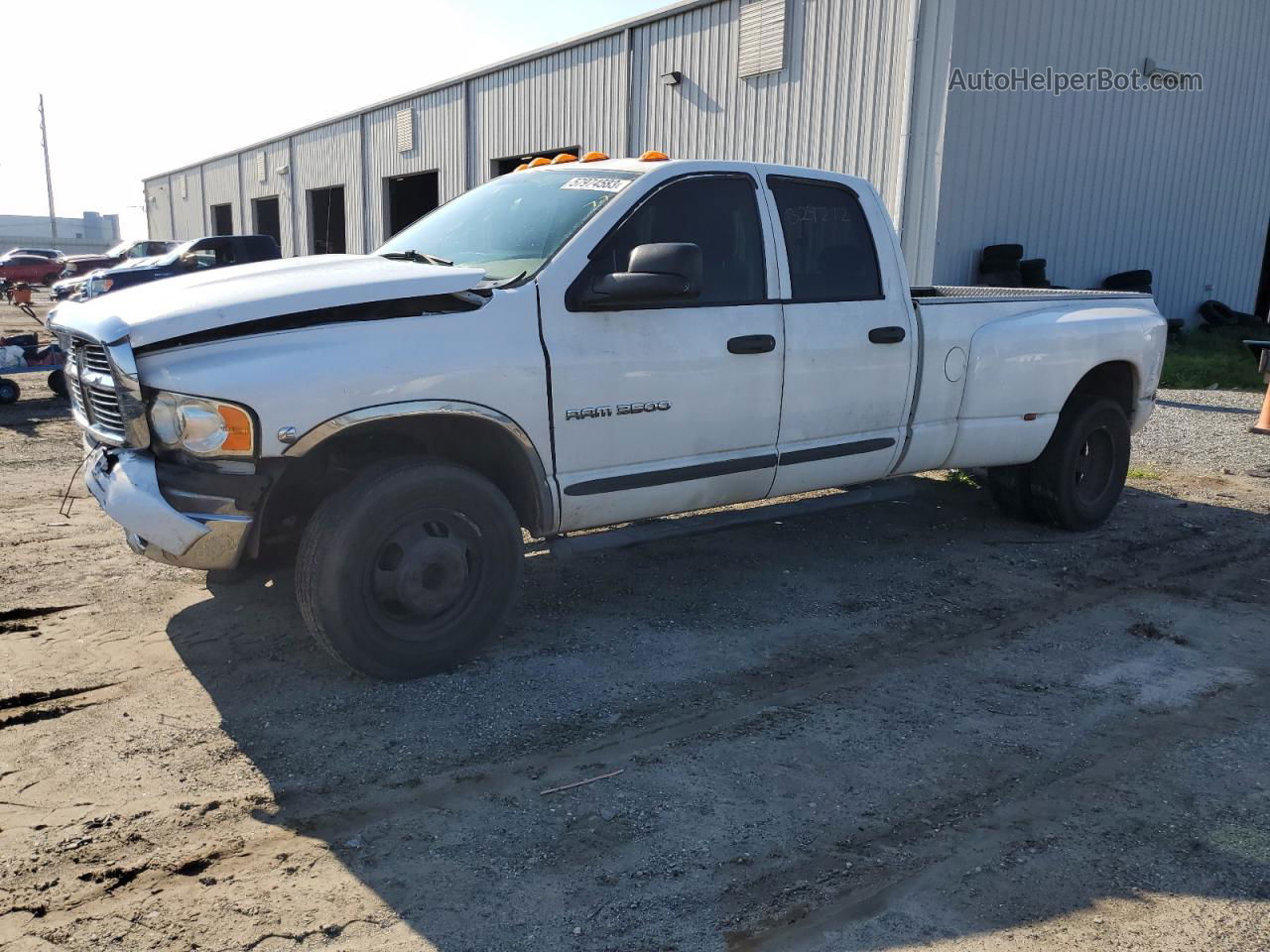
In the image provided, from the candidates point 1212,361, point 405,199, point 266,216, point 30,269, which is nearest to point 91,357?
point 1212,361

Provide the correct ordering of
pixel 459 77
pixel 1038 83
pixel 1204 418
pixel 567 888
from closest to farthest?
pixel 567 888 < pixel 1204 418 < pixel 1038 83 < pixel 459 77

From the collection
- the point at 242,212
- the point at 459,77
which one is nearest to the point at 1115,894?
the point at 459,77

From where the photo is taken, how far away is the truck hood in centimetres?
357

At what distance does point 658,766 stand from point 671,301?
2.00 m

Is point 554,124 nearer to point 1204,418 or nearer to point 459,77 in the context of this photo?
point 459,77

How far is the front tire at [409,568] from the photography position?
12.4 ft

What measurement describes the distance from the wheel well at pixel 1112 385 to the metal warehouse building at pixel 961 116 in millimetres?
7625

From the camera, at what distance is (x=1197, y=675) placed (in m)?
4.40

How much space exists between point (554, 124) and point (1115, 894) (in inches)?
729

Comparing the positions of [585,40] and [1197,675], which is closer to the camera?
[1197,675]

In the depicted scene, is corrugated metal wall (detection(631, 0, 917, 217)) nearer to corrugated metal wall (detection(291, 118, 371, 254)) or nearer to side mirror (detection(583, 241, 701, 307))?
side mirror (detection(583, 241, 701, 307))

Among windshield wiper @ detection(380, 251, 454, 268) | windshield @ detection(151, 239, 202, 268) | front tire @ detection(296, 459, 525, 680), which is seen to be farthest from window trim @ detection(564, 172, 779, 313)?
windshield @ detection(151, 239, 202, 268)

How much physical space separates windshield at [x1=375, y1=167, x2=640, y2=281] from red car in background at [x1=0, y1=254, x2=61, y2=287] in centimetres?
3672

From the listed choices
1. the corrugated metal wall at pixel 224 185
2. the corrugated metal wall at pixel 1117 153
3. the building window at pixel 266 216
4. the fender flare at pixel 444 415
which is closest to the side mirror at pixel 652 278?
the fender flare at pixel 444 415
